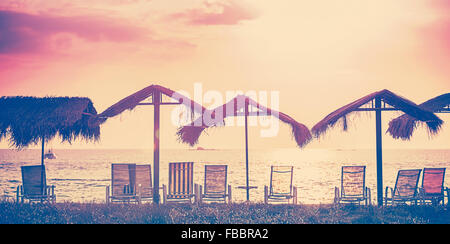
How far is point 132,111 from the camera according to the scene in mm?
10672

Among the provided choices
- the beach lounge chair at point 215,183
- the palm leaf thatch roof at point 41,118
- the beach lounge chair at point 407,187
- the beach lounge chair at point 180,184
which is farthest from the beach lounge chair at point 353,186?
the palm leaf thatch roof at point 41,118

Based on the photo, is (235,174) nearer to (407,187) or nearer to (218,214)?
(407,187)

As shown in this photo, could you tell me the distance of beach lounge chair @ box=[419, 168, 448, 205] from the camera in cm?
1020

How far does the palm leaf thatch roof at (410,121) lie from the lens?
11.6 metres

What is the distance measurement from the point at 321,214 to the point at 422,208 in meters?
2.19

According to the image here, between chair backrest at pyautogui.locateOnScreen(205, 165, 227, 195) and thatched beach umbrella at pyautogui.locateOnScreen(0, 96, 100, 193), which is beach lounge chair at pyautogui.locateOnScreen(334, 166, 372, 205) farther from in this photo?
thatched beach umbrella at pyautogui.locateOnScreen(0, 96, 100, 193)

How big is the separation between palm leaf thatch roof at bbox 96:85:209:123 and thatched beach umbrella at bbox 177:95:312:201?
40 centimetres

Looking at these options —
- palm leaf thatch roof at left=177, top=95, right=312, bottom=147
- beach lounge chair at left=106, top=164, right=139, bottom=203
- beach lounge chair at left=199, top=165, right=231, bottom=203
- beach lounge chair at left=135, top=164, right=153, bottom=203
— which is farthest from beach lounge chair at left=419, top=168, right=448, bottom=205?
beach lounge chair at left=106, top=164, right=139, bottom=203

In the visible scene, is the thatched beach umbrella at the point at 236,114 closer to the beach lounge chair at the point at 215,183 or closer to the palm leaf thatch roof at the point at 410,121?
the beach lounge chair at the point at 215,183

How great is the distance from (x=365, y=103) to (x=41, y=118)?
7.37 meters

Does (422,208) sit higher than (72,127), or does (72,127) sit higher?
(72,127)
